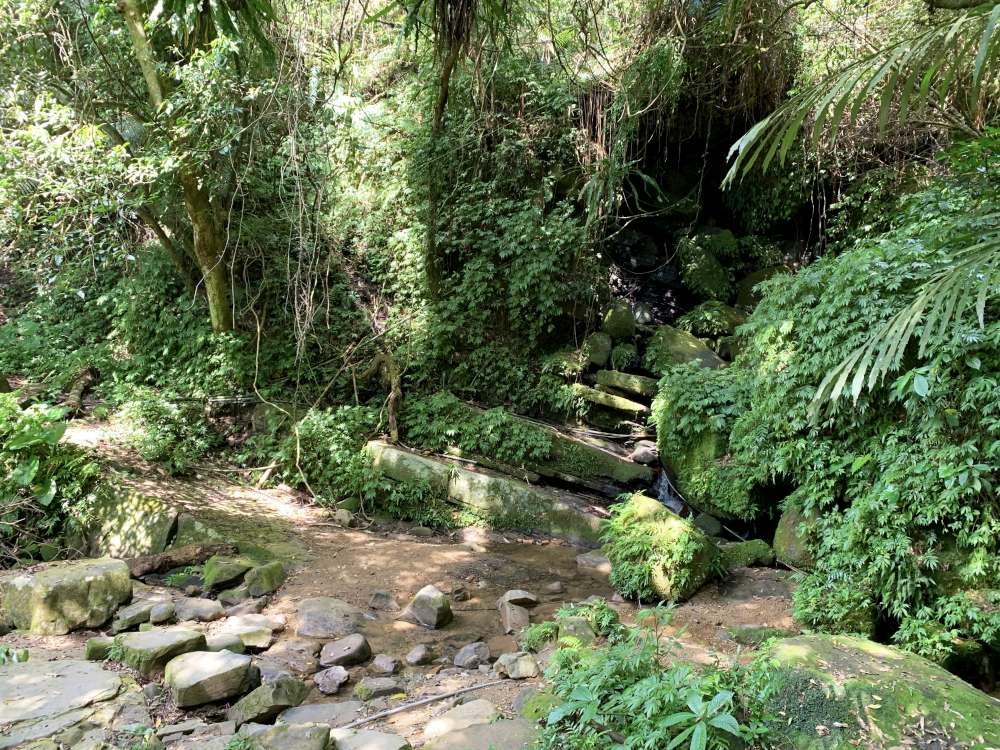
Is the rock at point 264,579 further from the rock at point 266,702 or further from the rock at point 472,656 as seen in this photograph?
the rock at point 472,656

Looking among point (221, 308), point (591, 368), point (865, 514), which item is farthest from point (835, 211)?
point (221, 308)

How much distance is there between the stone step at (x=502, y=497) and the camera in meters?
6.74

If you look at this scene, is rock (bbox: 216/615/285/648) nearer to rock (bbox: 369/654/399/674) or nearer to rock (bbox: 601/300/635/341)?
rock (bbox: 369/654/399/674)

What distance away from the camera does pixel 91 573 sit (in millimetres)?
4555

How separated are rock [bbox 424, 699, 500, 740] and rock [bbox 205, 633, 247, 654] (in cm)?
152

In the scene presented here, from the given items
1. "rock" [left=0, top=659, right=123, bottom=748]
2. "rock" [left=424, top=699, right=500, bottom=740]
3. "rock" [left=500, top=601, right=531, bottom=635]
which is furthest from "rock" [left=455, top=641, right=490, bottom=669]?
"rock" [left=0, top=659, right=123, bottom=748]

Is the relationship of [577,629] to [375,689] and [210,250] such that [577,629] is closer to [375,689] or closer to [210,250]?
[375,689]

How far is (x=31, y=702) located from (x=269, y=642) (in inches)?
53.3

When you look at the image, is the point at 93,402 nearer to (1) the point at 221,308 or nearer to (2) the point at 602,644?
(1) the point at 221,308

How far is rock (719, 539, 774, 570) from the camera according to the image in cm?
539

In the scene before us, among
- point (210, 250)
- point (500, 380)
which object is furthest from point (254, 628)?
point (210, 250)

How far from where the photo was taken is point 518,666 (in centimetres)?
375

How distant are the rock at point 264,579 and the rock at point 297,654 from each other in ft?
2.72

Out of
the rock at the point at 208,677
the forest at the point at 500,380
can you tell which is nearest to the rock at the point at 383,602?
the forest at the point at 500,380
